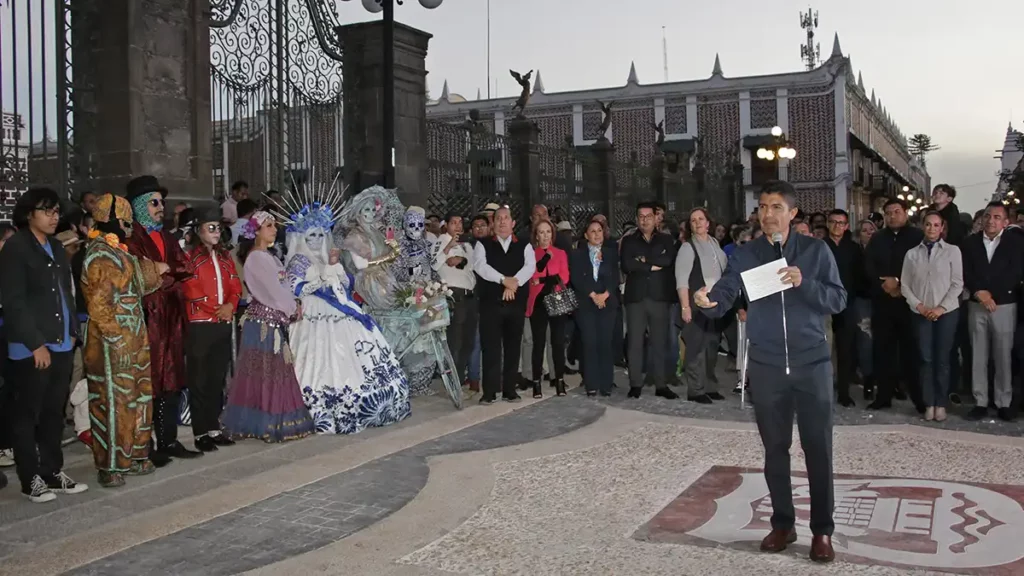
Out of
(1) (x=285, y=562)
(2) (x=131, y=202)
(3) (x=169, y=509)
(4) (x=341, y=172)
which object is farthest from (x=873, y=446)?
(4) (x=341, y=172)

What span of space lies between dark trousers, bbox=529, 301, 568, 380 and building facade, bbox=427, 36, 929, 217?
3299cm

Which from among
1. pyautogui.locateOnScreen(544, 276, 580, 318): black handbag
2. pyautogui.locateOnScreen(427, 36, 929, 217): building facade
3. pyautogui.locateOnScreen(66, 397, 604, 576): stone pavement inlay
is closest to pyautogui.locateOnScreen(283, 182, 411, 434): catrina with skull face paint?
pyautogui.locateOnScreen(66, 397, 604, 576): stone pavement inlay

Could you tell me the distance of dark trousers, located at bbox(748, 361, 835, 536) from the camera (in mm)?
4605

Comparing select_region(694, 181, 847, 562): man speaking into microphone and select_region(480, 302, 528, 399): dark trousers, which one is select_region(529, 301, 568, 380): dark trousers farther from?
select_region(694, 181, 847, 562): man speaking into microphone

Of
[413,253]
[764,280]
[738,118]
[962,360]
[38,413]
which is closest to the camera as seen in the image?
[764,280]

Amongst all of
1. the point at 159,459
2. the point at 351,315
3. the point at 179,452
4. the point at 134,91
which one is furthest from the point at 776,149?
the point at 159,459

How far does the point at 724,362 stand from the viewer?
13219 mm

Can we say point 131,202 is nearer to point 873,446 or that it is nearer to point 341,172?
point 341,172

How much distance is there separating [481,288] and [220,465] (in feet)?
11.9

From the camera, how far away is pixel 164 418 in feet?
23.0

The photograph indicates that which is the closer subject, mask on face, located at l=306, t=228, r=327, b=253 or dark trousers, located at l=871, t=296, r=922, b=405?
mask on face, located at l=306, t=228, r=327, b=253

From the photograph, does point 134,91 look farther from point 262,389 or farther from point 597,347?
point 597,347

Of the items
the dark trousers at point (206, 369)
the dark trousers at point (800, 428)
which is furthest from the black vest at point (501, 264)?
the dark trousers at point (800, 428)

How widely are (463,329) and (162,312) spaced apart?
149 inches
